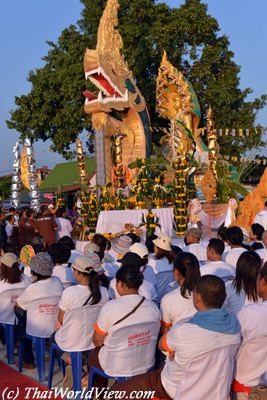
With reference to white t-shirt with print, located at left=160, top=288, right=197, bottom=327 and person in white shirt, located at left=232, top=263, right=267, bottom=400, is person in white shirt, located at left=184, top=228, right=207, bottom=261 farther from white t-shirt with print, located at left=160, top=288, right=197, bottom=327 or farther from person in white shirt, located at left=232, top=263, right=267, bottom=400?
person in white shirt, located at left=232, top=263, right=267, bottom=400

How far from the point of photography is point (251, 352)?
3219mm

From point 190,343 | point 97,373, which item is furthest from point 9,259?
point 190,343

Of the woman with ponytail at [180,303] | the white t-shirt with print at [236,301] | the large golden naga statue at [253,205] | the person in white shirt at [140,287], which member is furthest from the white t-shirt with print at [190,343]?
the large golden naga statue at [253,205]

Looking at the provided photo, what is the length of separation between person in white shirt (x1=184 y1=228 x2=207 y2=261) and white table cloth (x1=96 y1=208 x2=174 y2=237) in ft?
18.7

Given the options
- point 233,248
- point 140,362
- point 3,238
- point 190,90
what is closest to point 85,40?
point 190,90

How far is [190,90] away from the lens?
2117cm

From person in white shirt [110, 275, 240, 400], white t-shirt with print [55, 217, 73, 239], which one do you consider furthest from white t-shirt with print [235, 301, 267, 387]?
white t-shirt with print [55, 217, 73, 239]

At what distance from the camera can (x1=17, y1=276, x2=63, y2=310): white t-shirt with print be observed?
4766 mm

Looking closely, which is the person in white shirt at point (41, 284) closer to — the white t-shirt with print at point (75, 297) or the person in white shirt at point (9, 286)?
the person in white shirt at point (9, 286)

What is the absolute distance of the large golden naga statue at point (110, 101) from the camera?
18.1m

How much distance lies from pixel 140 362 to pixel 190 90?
18.5m

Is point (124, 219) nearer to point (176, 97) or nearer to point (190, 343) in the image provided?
point (190, 343)

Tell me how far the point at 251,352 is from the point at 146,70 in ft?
76.5

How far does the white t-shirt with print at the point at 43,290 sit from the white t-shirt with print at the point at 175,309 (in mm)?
1302
